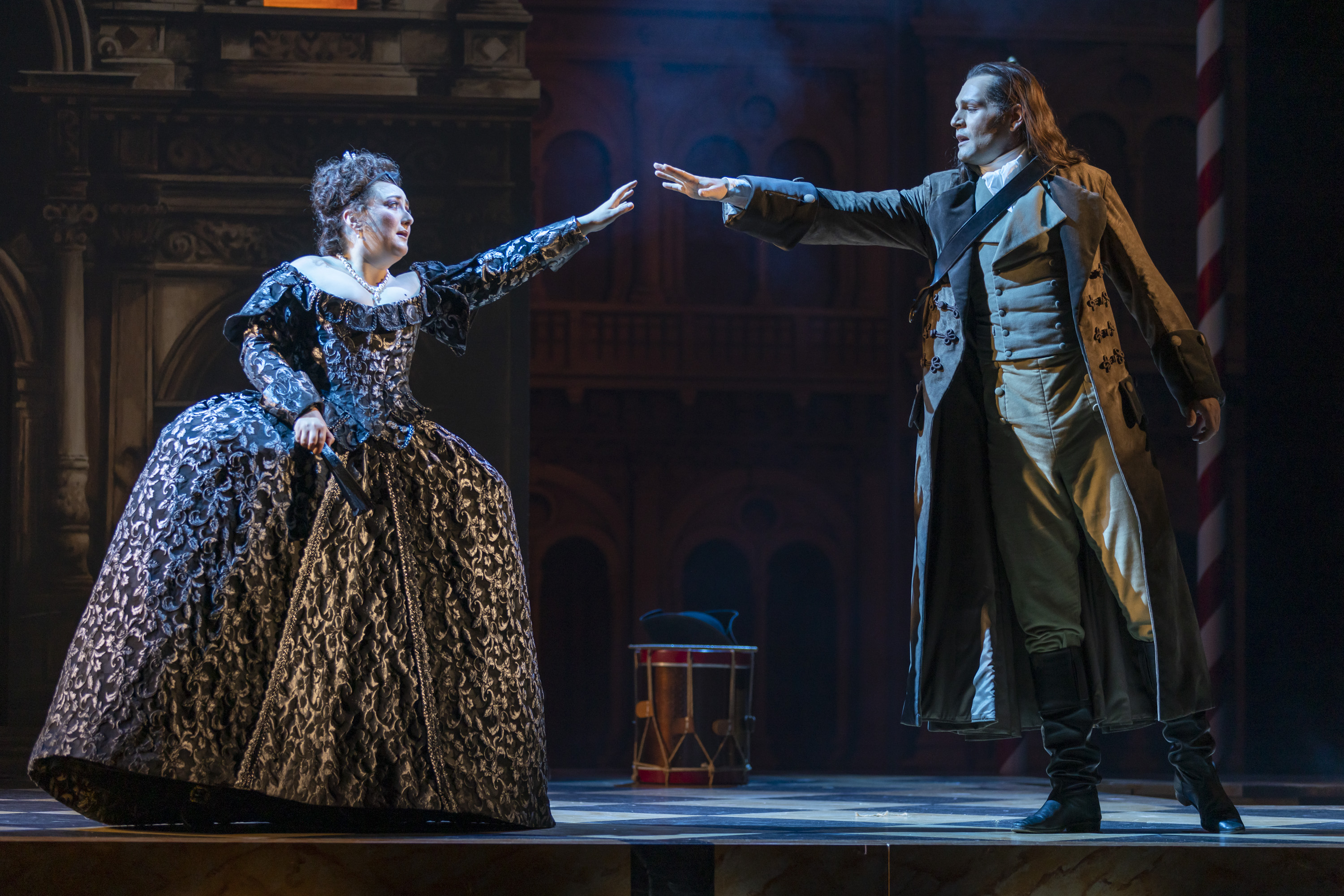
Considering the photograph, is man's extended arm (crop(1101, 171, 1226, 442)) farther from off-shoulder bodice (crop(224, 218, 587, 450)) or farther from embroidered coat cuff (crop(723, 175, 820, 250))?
off-shoulder bodice (crop(224, 218, 587, 450))

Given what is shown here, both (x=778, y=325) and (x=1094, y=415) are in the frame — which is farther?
(x=778, y=325)

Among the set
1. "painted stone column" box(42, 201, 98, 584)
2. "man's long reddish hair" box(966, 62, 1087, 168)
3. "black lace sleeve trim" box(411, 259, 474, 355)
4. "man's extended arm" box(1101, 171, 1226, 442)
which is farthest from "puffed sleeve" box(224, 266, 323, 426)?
"painted stone column" box(42, 201, 98, 584)

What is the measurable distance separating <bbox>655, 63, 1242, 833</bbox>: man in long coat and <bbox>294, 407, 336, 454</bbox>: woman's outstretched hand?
1.12 metres

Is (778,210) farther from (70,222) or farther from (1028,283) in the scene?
(70,222)

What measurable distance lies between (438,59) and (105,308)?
5.92ft

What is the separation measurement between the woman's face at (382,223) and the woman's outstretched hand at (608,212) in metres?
0.38

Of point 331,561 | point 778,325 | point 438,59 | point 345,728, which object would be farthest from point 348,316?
point 778,325

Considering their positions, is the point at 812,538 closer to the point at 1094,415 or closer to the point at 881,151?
the point at 881,151

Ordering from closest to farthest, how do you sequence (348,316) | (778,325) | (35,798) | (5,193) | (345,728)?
1. (345,728)
2. (348,316)
3. (35,798)
4. (5,193)
5. (778,325)

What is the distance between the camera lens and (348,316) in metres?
3.05

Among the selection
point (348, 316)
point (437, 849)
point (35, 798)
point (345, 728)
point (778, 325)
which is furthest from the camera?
point (778, 325)

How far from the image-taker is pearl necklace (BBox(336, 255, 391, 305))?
10.2 feet

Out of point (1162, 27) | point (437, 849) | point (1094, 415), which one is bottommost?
point (437, 849)

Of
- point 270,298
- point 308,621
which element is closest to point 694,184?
point 270,298
